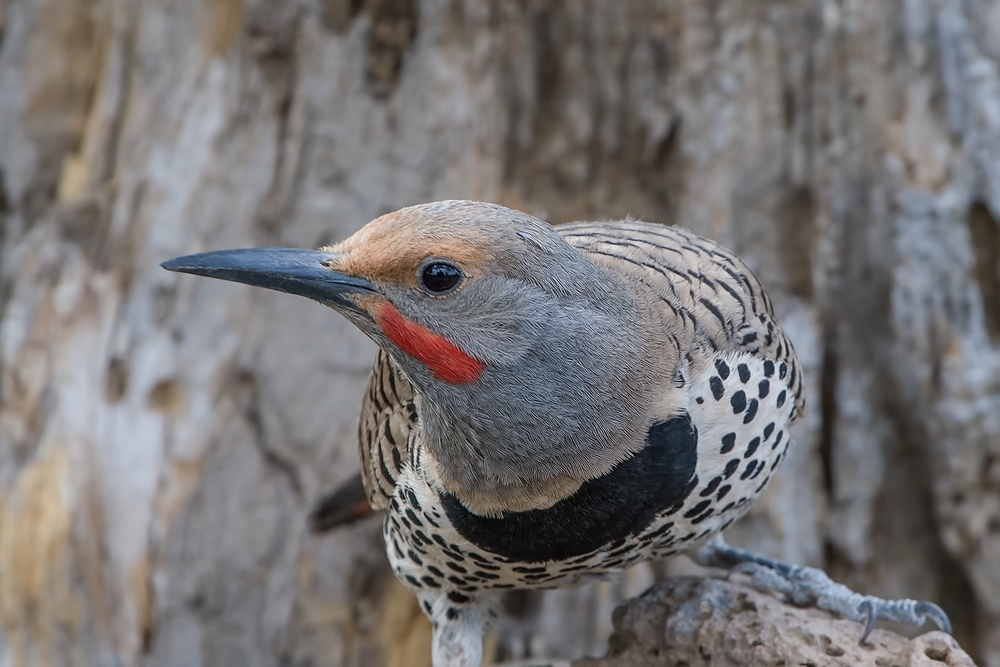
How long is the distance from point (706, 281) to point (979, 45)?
1787mm

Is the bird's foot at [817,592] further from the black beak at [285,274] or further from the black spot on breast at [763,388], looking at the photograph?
the black beak at [285,274]

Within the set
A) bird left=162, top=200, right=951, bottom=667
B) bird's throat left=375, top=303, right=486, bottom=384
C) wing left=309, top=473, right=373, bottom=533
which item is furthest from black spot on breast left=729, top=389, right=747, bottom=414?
wing left=309, top=473, right=373, bottom=533

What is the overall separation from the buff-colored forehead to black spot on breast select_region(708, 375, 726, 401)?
1.94 ft

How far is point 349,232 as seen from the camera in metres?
4.11

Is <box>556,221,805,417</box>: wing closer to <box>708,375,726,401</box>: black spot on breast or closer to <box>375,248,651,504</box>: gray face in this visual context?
<box>708,375,726,401</box>: black spot on breast

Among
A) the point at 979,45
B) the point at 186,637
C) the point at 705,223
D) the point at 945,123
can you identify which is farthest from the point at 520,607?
the point at 979,45

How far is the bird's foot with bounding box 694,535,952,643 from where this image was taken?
8.91ft

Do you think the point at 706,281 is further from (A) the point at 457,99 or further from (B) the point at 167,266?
(A) the point at 457,99

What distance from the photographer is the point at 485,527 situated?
235cm

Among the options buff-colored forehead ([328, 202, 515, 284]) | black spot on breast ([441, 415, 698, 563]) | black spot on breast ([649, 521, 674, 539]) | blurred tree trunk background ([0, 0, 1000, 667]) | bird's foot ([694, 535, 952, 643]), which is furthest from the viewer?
blurred tree trunk background ([0, 0, 1000, 667])

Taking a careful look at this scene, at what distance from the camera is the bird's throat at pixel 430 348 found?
7.06 ft

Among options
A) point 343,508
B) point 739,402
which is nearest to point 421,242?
point 739,402

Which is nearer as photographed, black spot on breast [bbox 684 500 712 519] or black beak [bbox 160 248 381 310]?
black beak [bbox 160 248 381 310]

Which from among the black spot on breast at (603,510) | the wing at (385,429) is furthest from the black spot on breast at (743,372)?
the wing at (385,429)
